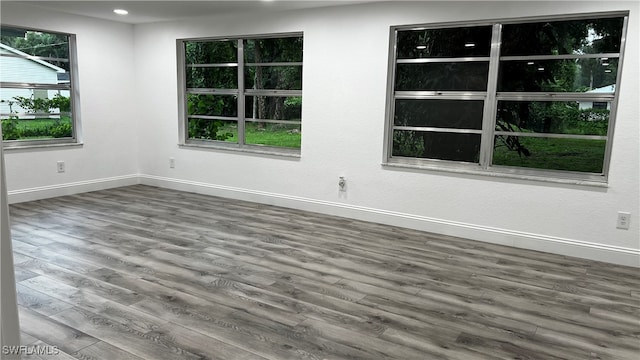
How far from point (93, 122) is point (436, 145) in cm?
445

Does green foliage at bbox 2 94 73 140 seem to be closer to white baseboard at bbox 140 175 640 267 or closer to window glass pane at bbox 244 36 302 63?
white baseboard at bbox 140 175 640 267

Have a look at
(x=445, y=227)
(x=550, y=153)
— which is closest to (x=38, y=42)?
(x=445, y=227)

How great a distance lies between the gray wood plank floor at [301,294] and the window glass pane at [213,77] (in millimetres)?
2102

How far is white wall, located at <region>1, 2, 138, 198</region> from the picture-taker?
5335mm

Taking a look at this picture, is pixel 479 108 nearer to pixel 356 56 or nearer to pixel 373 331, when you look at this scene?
pixel 356 56

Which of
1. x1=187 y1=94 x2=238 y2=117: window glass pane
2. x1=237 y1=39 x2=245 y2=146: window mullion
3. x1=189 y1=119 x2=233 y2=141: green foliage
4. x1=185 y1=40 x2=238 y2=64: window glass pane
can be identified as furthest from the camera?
x1=189 y1=119 x2=233 y2=141: green foliage

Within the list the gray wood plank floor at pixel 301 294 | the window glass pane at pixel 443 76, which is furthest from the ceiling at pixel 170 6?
the gray wood plank floor at pixel 301 294

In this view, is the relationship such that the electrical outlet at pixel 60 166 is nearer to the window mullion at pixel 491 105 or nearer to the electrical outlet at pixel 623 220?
the window mullion at pixel 491 105

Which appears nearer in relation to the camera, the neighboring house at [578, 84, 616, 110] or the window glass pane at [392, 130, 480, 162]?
the neighboring house at [578, 84, 616, 110]

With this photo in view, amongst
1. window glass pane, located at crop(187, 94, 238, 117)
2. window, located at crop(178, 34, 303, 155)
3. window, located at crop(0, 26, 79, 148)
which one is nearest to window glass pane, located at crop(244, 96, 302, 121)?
window, located at crop(178, 34, 303, 155)

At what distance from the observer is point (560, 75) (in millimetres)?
4000

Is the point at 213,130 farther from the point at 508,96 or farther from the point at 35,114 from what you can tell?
the point at 508,96

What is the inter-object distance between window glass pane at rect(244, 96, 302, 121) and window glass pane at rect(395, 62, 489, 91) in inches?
51.8

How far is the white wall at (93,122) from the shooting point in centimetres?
534
